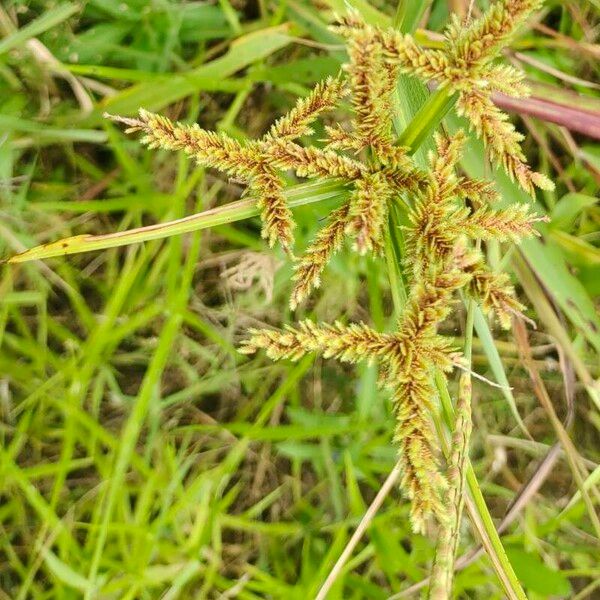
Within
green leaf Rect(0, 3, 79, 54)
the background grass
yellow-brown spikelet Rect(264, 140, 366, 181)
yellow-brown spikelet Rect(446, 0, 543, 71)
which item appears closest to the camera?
yellow-brown spikelet Rect(446, 0, 543, 71)

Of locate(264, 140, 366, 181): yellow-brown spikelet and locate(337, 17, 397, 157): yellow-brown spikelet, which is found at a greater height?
locate(337, 17, 397, 157): yellow-brown spikelet

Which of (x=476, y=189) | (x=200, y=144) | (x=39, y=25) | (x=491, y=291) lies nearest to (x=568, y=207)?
(x=476, y=189)

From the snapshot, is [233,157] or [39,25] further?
[39,25]

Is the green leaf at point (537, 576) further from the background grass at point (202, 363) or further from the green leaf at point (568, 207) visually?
the green leaf at point (568, 207)

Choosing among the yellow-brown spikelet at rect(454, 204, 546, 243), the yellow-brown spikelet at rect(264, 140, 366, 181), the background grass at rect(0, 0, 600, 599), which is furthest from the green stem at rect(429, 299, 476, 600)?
the background grass at rect(0, 0, 600, 599)

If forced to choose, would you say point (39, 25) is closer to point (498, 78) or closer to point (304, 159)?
point (304, 159)

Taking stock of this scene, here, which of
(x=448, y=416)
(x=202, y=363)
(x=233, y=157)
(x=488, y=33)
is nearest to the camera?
(x=488, y=33)

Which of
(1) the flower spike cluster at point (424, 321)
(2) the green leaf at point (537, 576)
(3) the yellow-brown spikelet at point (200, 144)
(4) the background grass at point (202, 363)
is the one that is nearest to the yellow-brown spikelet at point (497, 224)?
(1) the flower spike cluster at point (424, 321)

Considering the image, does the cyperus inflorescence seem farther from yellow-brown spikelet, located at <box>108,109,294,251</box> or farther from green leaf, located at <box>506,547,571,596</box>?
green leaf, located at <box>506,547,571,596</box>
